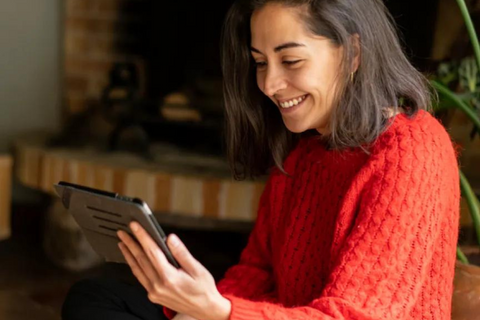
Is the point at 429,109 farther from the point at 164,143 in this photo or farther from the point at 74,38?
the point at 74,38

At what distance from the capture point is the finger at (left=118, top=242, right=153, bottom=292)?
3.17ft

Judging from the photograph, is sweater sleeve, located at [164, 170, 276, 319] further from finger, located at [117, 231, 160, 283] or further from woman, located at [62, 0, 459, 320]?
finger, located at [117, 231, 160, 283]

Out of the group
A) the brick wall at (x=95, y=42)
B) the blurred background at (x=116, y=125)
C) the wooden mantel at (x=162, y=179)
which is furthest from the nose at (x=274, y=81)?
the brick wall at (x=95, y=42)

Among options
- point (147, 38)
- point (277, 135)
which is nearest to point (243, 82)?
point (277, 135)

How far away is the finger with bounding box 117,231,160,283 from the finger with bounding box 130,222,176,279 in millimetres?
21

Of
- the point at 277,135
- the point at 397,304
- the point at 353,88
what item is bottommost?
the point at 397,304

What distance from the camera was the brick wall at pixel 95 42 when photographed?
2.81m

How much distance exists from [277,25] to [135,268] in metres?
0.41

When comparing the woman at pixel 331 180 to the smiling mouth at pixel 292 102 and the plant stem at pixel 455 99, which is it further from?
the plant stem at pixel 455 99

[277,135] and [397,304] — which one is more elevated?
[277,135]

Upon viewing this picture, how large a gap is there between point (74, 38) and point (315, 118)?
6.30 feet

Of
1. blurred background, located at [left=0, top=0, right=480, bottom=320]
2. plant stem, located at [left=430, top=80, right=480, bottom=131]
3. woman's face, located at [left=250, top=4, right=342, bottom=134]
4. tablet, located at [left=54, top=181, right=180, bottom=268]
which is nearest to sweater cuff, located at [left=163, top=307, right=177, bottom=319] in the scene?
tablet, located at [left=54, top=181, right=180, bottom=268]

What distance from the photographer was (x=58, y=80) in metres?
2.89

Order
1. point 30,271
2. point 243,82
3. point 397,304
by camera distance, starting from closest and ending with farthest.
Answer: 1. point 397,304
2. point 243,82
3. point 30,271
